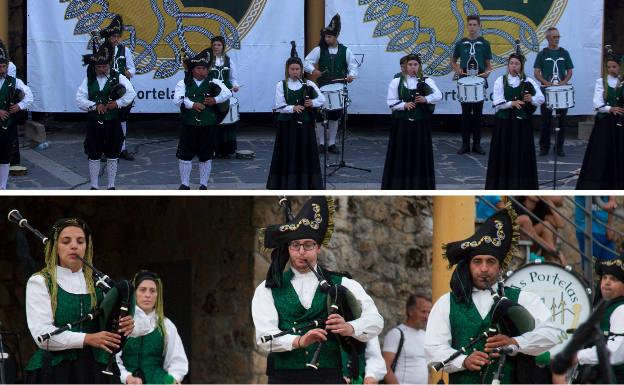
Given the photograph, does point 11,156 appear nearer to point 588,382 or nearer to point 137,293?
point 137,293

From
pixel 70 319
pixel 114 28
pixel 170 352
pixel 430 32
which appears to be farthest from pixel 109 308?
pixel 430 32

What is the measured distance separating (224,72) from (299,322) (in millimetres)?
6802

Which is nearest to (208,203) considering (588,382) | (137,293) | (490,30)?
(137,293)

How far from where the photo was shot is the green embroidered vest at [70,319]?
304 inches

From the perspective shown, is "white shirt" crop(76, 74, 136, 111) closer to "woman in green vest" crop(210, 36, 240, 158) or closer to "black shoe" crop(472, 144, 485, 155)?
"woman in green vest" crop(210, 36, 240, 158)

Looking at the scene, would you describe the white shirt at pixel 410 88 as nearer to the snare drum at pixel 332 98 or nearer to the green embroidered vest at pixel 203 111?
the snare drum at pixel 332 98

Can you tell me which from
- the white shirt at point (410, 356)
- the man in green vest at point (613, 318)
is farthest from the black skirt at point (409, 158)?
the man in green vest at point (613, 318)

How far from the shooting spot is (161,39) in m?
15.1

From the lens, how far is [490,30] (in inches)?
602

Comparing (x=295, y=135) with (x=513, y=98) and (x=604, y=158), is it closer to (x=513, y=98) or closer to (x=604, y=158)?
→ (x=513, y=98)

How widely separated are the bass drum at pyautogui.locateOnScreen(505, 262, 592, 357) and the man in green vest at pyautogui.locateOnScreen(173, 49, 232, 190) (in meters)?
4.15

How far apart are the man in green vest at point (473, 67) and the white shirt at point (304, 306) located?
23.0 ft

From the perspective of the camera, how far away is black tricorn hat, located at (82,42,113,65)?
1244 cm

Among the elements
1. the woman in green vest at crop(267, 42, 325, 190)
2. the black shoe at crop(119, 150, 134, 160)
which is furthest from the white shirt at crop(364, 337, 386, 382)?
the black shoe at crop(119, 150, 134, 160)
